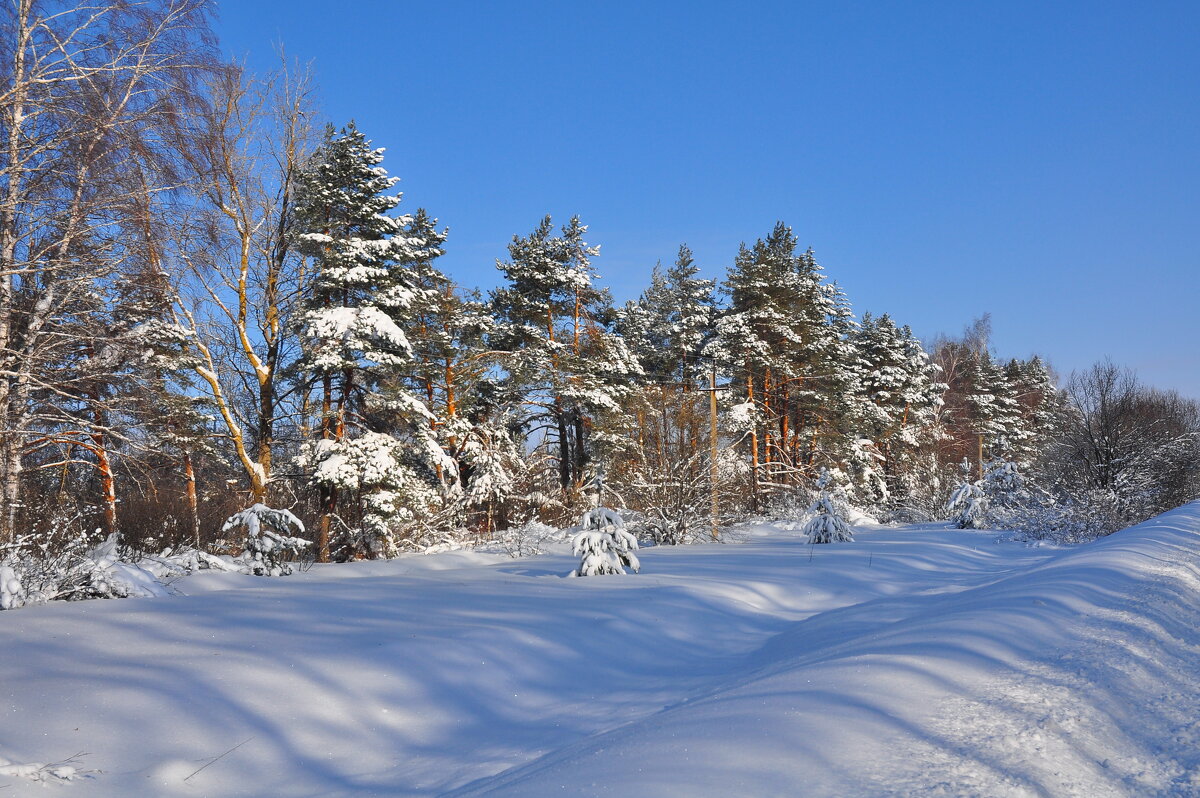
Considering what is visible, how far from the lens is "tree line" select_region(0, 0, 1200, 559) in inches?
325

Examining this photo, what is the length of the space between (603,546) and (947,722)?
22.0ft

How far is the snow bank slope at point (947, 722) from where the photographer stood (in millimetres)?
2547

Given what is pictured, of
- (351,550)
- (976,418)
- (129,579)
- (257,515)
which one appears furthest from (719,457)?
(976,418)

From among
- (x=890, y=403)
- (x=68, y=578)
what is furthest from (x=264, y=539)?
(x=890, y=403)

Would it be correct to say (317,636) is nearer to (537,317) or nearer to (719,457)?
(719,457)

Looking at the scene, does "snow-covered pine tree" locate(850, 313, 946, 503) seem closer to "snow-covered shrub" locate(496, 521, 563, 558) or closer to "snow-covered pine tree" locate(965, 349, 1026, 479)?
"snow-covered pine tree" locate(965, 349, 1026, 479)

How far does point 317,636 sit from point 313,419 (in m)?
10.5

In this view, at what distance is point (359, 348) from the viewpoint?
1348 centimetres

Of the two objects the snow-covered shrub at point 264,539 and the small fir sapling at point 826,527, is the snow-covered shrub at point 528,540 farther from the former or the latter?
the small fir sapling at point 826,527

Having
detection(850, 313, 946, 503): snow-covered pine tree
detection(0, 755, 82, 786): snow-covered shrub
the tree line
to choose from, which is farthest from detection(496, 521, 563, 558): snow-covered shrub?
detection(850, 313, 946, 503): snow-covered pine tree

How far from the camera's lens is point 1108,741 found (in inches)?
115

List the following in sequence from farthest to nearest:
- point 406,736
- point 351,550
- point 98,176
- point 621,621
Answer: point 351,550 → point 98,176 → point 621,621 → point 406,736

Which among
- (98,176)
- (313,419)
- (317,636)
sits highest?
(98,176)

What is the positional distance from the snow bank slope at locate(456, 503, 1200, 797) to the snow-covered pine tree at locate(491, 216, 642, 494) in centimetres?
1701
